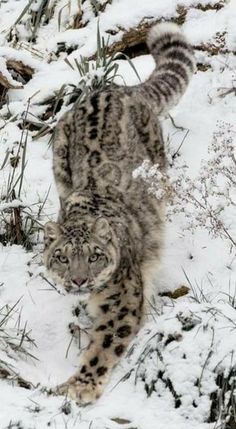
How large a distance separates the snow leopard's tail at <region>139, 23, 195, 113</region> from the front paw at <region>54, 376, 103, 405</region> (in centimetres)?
277

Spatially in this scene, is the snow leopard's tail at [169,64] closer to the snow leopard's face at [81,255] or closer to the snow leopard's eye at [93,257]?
the snow leopard's face at [81,255]

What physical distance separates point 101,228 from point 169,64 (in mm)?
2419

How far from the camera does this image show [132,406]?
510 cm

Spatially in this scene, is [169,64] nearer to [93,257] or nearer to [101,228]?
[101,228]

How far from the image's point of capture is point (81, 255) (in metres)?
5.66

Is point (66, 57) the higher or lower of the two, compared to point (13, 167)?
higher

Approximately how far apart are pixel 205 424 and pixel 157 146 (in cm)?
272

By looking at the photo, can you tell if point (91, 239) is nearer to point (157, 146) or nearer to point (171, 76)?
point (157, 146)

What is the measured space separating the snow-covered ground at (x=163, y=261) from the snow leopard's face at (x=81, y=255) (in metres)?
0.44

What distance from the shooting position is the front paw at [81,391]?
17.8 ft

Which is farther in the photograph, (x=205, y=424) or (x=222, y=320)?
(x=222, y=320)

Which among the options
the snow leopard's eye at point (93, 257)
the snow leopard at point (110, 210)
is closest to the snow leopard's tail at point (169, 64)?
the snow leopard at point (110, 210)

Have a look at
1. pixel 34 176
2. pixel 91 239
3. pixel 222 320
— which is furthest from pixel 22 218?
pixel 222 320

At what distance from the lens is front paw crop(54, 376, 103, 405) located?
5.42 m
